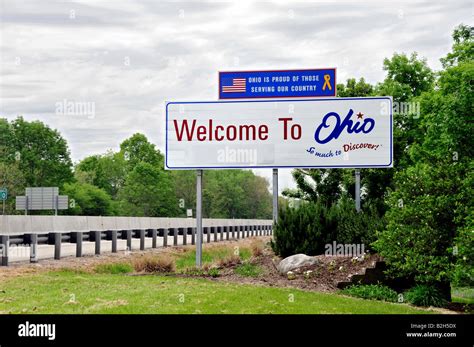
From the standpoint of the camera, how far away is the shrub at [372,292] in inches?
677

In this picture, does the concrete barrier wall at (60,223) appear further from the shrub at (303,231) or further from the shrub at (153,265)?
the shrub at (303,231)

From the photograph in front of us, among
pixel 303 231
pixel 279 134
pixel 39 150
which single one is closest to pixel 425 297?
pixel 303 231

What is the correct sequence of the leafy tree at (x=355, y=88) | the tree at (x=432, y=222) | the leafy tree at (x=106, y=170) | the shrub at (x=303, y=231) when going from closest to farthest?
1. the tree at (x=432, y=222)
2. the shrub at (x=303, y=231)
3. the leafy tree at (x=355, y=88)
4. the leafy tree at (x=106, y=170)

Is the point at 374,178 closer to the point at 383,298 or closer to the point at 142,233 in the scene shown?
the point at 142,233

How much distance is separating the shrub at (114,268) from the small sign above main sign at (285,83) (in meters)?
5.93

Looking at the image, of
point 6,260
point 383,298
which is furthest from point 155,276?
point 383,298

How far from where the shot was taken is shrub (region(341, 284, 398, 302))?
1719 centimetres

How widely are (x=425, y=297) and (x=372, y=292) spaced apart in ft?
3.79

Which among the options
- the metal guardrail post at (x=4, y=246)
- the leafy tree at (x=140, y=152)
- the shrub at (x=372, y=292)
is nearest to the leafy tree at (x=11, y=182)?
the leafy tree at (x=140, y=152)

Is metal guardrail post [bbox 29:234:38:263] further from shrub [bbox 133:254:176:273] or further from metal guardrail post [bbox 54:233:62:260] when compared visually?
shrub [bbox 133:254:176:273]

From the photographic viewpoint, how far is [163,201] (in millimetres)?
89312

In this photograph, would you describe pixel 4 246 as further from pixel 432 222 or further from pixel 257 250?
pixel 432 222

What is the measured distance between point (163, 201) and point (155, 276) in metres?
70.5
